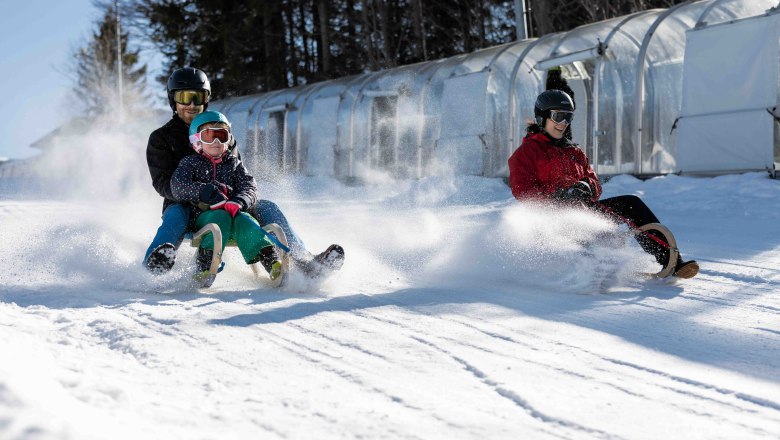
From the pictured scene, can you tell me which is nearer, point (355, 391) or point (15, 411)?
point (15, 411)

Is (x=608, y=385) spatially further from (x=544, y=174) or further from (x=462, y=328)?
(x=544, y=174)

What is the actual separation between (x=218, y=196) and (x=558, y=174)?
2.35 m

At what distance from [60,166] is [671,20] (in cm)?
2578

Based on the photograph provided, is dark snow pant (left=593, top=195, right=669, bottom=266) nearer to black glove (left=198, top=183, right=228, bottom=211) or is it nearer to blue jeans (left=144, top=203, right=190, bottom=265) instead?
black glove (left=198, top=183, right=228, bottom=211)

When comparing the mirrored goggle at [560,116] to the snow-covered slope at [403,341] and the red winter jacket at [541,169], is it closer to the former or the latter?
the red winter jacket at [541,169]

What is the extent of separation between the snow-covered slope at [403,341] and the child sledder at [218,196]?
0.22m

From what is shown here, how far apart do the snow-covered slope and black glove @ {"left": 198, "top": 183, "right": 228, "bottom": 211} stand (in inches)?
18.2

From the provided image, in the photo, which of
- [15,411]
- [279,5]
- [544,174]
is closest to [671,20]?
[544,174]

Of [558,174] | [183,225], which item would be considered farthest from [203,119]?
[558,174]

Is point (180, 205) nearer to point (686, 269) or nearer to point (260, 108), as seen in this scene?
point (686, 269)

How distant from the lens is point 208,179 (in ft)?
19.2

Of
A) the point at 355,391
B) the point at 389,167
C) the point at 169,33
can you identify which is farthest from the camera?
the point at 169,33

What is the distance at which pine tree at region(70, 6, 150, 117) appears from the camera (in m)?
49.3

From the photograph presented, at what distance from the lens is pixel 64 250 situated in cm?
620
